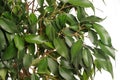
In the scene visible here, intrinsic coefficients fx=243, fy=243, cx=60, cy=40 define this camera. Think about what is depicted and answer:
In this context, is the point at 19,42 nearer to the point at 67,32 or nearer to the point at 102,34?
the point at 67,32

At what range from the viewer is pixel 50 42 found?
2.58 ft

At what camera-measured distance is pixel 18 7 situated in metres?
0.83

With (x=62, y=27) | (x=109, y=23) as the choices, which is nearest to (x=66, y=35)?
(x=62, y=27)

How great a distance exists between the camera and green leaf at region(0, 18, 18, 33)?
0.72 m

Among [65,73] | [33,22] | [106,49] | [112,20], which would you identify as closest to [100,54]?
[106,49]

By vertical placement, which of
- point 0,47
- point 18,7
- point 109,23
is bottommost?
point 109,23

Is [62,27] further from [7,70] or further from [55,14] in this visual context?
[7,70]

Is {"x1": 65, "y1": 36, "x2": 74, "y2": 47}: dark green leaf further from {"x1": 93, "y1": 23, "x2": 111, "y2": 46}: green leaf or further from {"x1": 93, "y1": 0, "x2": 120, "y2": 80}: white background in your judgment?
{"x1": 93, "y1": 0, "x2": 120, "y2": 80}: white background

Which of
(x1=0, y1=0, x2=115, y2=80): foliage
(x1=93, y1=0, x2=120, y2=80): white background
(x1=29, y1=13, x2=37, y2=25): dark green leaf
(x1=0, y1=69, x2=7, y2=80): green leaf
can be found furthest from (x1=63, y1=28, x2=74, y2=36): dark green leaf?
(x1=93, y1=0, x2=120, y2=80): white background

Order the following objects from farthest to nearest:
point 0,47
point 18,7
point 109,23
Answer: point 109,23 < point 18,7 < point 0,47

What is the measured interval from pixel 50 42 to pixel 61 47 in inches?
1.7

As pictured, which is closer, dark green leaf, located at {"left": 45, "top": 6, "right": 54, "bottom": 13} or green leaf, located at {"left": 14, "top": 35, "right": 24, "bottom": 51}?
green leaf, located at {"left": 14, "top": 35, "right": 24, "bottom": 51}

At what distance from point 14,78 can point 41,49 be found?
150 mm

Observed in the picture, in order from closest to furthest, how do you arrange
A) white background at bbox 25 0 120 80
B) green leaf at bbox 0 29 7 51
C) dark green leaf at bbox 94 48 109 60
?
1. green leaf at bbox 0 29 7 51
2. dark green leaf at bbox 94 48 109 60
3. white background at bbox 25 0 120 80
